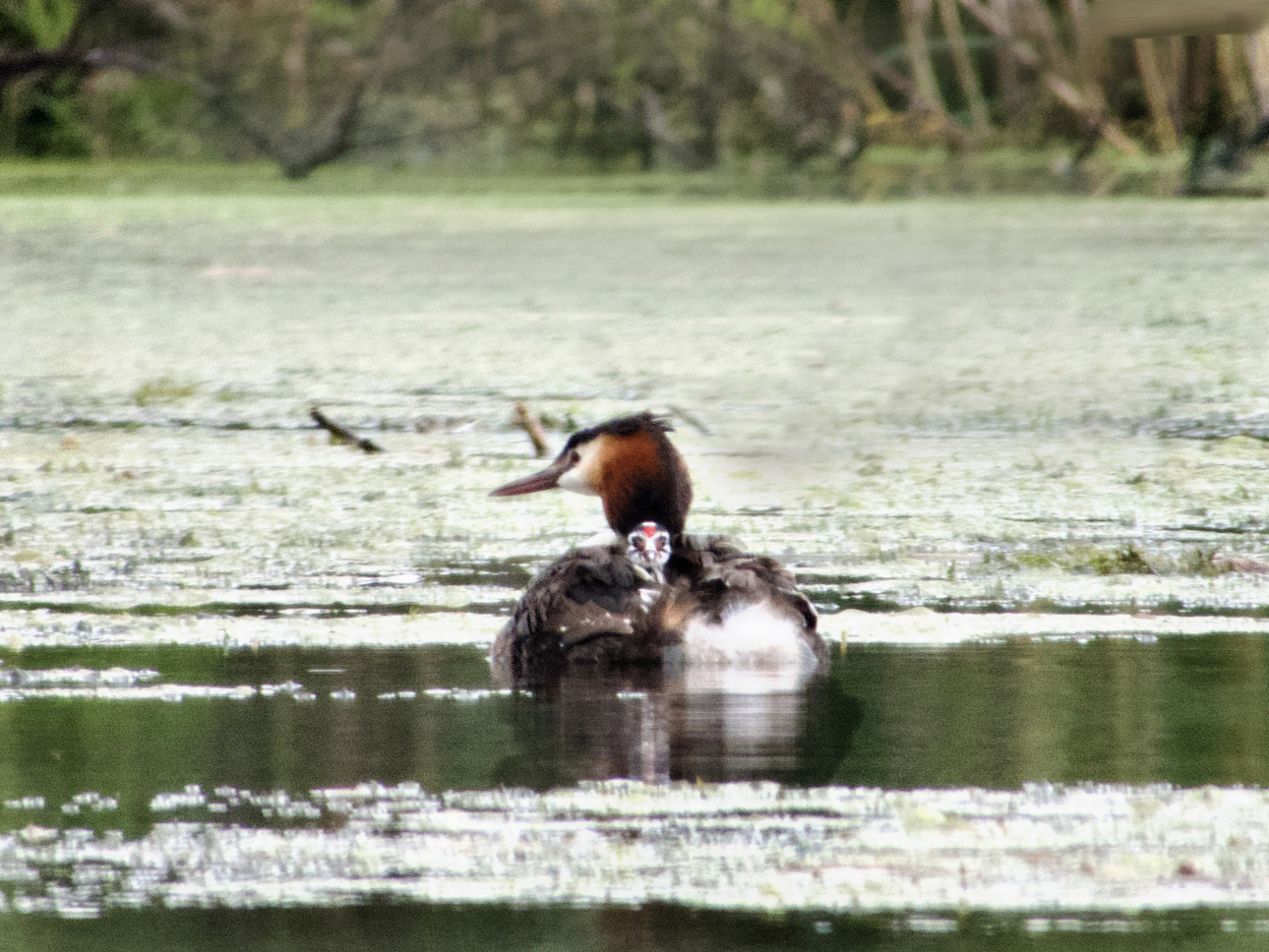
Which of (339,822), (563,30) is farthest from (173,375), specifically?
(563,30)

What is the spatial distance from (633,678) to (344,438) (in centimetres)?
270

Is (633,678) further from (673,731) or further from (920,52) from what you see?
(920,52)

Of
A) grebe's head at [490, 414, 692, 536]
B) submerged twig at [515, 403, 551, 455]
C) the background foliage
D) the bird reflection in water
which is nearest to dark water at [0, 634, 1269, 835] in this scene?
the bird reflection in water

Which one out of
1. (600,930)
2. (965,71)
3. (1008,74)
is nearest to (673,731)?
(600,930)

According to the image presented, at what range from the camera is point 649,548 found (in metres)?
3.89

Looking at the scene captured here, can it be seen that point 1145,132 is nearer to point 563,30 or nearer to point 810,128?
point 810,128

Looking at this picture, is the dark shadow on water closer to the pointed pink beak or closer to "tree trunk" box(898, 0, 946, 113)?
the pointed pink beak

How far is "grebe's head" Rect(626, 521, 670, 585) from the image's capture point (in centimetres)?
385

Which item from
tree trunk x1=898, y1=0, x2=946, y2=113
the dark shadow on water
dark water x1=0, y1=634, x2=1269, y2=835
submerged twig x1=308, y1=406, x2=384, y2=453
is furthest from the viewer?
tree trunk x1=898, y1=0, x2=946, y2=113

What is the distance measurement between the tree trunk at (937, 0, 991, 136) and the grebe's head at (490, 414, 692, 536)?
14897 mm

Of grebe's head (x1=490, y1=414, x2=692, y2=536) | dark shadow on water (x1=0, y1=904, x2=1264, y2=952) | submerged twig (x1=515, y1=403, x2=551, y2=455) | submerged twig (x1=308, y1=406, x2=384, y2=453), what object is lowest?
submerged twig (x1=308, y1=406, x2=384, y2=453)

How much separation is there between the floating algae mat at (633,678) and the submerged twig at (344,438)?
73 millimetres

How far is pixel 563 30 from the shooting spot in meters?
19.4

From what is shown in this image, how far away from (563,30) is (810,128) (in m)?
2.25
